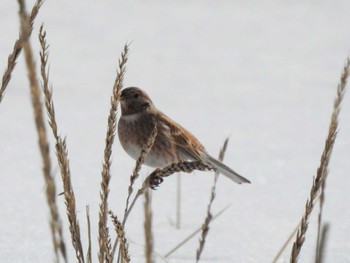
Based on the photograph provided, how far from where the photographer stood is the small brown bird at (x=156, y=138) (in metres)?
4.21

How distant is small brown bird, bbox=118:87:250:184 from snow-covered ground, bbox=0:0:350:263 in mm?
276

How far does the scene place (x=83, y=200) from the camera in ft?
14.3

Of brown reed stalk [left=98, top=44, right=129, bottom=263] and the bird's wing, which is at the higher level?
brown reed stalk [left=98, top=44, right=129, bottom=263]

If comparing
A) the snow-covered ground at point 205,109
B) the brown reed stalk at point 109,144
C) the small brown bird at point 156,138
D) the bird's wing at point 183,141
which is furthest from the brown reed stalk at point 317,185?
the bird's wing at point 183,141

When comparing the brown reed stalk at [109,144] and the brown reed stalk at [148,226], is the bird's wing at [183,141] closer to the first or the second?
the brown reed stalk at [109,144]

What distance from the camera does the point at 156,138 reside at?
432cm

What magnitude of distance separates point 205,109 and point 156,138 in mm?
2562

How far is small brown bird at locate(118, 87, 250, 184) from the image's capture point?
421 centimetres

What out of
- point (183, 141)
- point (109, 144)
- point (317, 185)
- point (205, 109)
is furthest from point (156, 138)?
point (317, 185)

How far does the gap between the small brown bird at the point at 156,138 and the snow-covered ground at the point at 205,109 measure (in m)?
0.28

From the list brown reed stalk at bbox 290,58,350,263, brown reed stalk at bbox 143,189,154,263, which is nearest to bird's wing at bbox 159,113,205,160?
brown reed stalk at bbox 290,58,350,263

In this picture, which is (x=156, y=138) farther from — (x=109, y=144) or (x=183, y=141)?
(x=109, y=144)

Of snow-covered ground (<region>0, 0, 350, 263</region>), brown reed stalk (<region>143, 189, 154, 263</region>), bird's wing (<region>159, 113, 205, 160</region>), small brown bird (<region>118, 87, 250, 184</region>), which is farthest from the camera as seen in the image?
bird's wing (<region>159, 113, 205, 160</region>)

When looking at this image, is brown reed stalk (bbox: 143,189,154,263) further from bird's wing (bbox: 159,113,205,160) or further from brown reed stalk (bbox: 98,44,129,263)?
bird's wing (bbox: 159,113,205,160)
